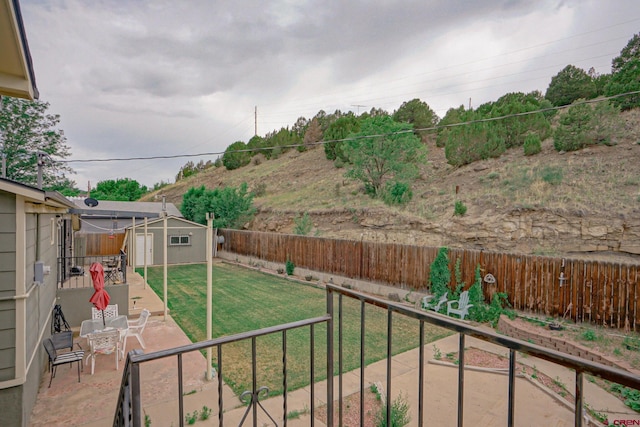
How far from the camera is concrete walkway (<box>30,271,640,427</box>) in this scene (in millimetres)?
4062

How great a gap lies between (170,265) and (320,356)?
551 inches

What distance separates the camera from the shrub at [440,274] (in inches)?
355

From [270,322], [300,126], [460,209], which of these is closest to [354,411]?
[270,322]

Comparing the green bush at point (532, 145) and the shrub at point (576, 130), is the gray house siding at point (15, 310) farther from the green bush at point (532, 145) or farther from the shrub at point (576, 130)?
the shrub at point (576, 130)

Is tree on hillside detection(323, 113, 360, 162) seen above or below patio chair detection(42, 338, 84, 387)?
above

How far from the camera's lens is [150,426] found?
Answer: 3863 mm

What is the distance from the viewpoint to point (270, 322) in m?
8.03

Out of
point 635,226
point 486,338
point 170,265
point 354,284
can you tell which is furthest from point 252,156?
point 486,338

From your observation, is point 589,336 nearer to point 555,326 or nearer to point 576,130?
point 555,326

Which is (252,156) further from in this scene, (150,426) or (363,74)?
(150,426)

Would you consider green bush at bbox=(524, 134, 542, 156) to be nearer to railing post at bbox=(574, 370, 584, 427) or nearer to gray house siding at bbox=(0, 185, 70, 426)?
railing post at bbox=(574, 370, 584, 427)

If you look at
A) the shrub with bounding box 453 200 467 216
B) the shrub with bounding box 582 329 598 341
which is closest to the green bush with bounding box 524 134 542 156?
the shrub with bounding box 453 200 467 216

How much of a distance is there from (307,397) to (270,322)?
363 cm

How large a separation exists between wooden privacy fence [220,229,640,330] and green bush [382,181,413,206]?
6382 millimetres
